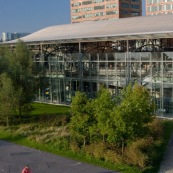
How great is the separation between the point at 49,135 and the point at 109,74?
35.0 feet

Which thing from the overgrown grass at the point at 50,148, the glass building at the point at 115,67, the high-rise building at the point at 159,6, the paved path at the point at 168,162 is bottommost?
the paved path at the point at 168,162

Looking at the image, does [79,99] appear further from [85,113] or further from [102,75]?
[102,75]

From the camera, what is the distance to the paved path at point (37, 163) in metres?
17.1

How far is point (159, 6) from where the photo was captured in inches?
4181

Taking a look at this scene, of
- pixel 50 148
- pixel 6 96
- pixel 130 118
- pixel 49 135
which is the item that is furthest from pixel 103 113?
pixel 6 96

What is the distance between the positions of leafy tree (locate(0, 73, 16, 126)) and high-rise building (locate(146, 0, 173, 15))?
8597cm

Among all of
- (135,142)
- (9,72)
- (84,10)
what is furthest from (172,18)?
(84,10)

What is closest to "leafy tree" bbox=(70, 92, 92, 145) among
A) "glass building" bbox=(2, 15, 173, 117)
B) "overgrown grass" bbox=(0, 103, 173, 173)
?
"overgrown grass" bbox=(0, 103, 173, 173)

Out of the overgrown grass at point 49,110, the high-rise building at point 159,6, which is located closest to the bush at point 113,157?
the overgrown grass at point 49,110

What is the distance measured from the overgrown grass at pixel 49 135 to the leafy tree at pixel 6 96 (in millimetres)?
1335

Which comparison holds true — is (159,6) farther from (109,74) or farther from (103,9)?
(109,74)

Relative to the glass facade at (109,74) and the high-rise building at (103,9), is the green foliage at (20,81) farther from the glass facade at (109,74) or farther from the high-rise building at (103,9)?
the high-rise building at (103,9)

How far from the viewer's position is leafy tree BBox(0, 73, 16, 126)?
985 inches

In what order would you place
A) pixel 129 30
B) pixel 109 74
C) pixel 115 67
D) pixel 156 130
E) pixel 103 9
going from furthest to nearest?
1. pixel 103 9
2. pixel 129 30
3. pixel 109 74
4. pixel 115 67
5. pixel 156 130
